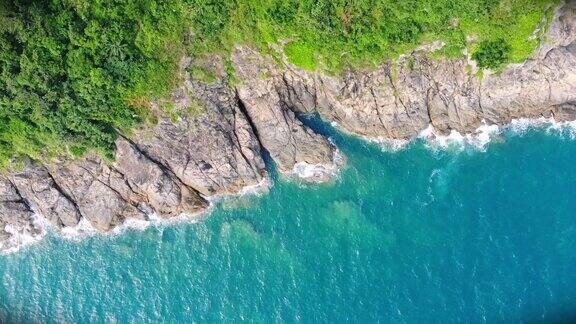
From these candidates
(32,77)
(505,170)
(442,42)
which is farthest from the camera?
(505,170)

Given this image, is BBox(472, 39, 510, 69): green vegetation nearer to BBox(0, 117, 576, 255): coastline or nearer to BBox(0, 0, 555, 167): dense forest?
BBox(0, 0, 555, 167): dense forest

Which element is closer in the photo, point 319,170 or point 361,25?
point 361,25

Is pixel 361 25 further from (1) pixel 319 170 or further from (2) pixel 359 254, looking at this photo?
(2) pixel 359 254

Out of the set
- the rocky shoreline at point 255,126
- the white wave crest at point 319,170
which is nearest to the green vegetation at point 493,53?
the rocky shoreline at point 255,126

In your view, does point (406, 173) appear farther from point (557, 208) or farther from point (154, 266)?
point (154, 266)

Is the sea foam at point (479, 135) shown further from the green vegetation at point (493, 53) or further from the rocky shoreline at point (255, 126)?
the green vegetation at point (493, 53)

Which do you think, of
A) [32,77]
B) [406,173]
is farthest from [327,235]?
[32,77]

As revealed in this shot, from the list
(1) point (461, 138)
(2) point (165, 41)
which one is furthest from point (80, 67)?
(1) point (461, 138)
